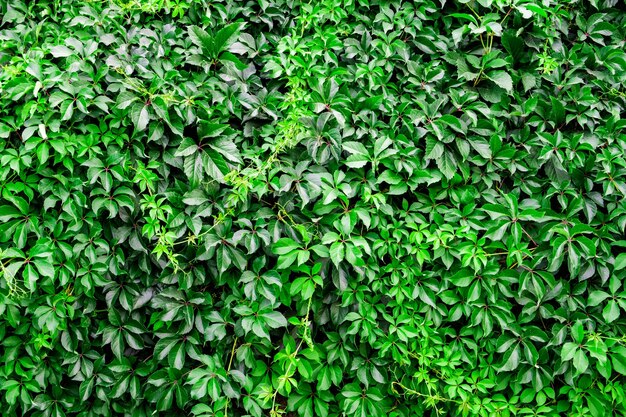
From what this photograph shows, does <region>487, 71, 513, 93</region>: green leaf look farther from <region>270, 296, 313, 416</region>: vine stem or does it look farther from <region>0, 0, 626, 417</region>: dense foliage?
<region>270, 296, 313, 416</region>: vine stem

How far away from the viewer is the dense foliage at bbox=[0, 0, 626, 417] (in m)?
2.01

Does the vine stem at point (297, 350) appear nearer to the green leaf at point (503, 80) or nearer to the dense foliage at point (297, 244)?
the dense foliage at point (297, 244)

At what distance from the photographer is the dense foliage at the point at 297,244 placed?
201cm

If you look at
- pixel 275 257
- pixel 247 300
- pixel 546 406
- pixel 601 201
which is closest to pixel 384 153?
pixel 275 257

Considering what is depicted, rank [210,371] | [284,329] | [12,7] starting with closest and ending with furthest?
[210,371] < [284,329] < [12,7]

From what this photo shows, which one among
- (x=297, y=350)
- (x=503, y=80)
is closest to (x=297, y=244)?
(x=297, y=350)

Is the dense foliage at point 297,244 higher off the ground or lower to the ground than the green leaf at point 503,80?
lower

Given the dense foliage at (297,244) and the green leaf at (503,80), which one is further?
the green leaf at (503,80)

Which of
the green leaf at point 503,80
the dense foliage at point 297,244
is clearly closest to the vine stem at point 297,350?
the dense foliage at point 297,244

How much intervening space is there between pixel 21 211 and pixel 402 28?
1.82 meters

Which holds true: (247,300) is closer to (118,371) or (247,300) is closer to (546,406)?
(118,371)

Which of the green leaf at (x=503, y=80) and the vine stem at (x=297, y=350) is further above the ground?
the green leaf at (x=503, y=80)

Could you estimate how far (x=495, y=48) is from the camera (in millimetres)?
2404

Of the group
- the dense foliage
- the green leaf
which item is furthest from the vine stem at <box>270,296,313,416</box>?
the green leaf
